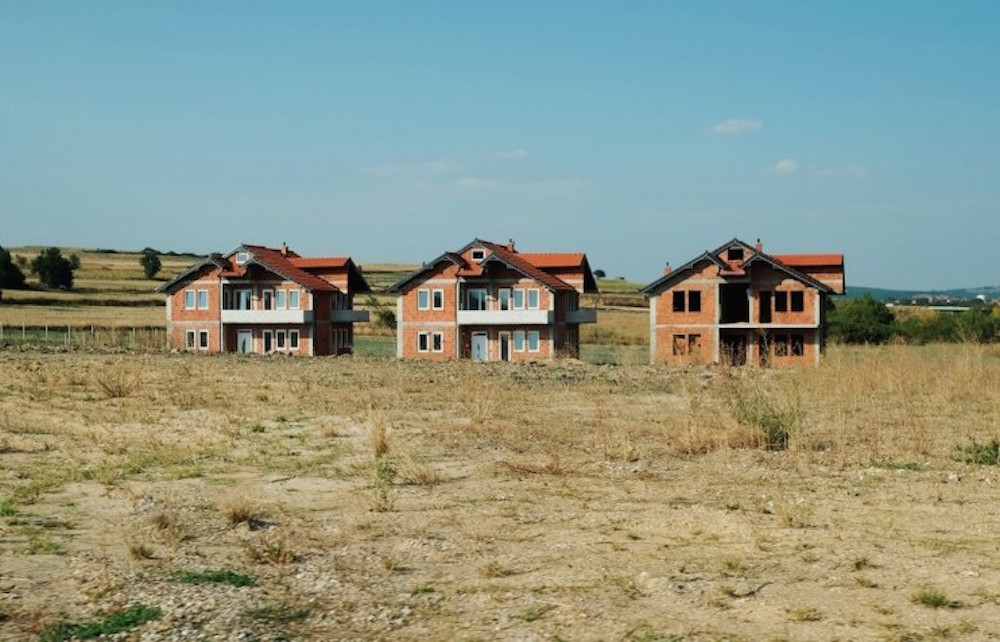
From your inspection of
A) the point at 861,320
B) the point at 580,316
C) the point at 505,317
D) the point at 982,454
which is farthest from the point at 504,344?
the point at 982,454

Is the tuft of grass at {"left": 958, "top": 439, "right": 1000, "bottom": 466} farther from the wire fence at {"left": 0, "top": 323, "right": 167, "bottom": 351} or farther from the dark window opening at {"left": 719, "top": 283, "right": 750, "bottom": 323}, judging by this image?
the wire fence at {"left": 0, "top": 323, "right": 167, "bottom": 351}

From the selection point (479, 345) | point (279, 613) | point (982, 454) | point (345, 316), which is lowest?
point (279, 613)

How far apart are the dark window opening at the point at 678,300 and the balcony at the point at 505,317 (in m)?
7.24

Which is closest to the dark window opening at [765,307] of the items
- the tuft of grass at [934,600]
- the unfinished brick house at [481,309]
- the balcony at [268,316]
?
the unfinished brick house at [481,309]

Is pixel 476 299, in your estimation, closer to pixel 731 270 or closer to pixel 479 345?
pixel 479 345

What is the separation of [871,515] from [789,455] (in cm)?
407

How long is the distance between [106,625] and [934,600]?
6.14 metres

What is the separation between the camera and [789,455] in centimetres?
1614

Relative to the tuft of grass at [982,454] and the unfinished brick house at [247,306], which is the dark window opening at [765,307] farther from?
the tuft of grass at [982,454]

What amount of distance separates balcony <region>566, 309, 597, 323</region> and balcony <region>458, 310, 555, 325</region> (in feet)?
13.1

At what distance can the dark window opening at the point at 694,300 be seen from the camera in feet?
195

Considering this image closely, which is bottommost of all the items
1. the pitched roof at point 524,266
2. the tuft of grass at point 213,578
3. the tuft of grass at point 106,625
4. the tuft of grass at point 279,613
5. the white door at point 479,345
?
the tuft of grass at point 279,613

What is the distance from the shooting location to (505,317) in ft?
207

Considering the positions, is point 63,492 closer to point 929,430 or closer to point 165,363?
Answer: point 929,430
